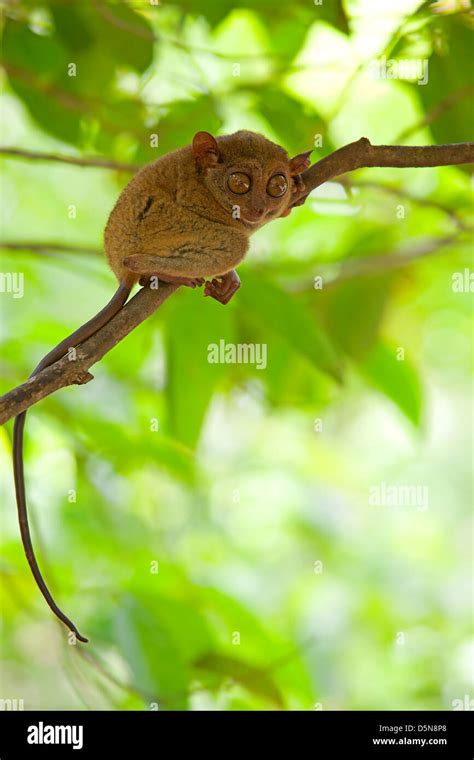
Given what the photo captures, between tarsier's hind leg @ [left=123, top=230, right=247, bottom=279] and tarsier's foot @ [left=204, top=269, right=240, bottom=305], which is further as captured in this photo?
tarsier's foot @ [left=204, top=269, right=240, bottom=305]

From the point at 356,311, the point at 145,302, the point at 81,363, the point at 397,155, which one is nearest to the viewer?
the point at 81,363

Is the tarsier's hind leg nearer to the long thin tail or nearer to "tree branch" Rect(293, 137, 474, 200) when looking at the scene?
the long thin tail

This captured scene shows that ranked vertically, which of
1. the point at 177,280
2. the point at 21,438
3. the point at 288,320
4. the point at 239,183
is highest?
the point at 288,320

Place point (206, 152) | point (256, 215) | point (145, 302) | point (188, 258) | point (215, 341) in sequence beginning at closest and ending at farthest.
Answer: point (145, 302), point (188, 258), point (256, 215), point (206, 152), point (215, 341)

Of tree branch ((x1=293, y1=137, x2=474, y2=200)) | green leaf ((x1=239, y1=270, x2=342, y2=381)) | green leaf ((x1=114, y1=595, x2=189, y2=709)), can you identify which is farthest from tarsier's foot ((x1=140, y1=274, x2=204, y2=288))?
green leaf ((x1=114, y1=595, x2=189, y2=709))

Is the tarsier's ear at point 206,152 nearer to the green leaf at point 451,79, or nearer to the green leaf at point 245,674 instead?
the green leaf at point 451,79

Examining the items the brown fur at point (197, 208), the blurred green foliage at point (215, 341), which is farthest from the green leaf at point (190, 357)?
the brown fur at point (197, 208)
